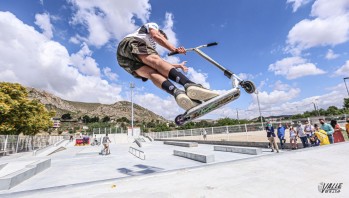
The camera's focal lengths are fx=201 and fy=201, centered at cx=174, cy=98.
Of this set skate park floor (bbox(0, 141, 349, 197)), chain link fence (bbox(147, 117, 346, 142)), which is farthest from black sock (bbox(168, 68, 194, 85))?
chain link fence (bbox(147, 117, 346, 142))

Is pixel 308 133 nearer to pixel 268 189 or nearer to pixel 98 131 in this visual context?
pixel 268 189

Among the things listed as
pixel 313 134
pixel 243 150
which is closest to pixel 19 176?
pixel 243 150

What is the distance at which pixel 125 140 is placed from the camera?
4216 cm

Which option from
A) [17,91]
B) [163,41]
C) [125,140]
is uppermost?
[17,91]

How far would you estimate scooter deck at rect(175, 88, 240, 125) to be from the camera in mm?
4203

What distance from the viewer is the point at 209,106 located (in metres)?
4.31

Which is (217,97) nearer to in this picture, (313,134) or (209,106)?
(209,106)

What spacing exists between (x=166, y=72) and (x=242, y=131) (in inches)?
555

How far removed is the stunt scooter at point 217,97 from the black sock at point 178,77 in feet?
1.30

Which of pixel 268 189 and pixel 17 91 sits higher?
pixel 17 91

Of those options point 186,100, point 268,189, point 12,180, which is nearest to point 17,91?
point 12,180

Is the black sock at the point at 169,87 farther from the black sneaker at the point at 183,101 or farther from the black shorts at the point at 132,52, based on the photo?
the black shorts at the point at 132,52

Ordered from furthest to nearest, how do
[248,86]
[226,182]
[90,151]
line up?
1. [90,151]
2. [248,86]
3. [226,182]

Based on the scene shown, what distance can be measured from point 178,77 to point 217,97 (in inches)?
36.4
